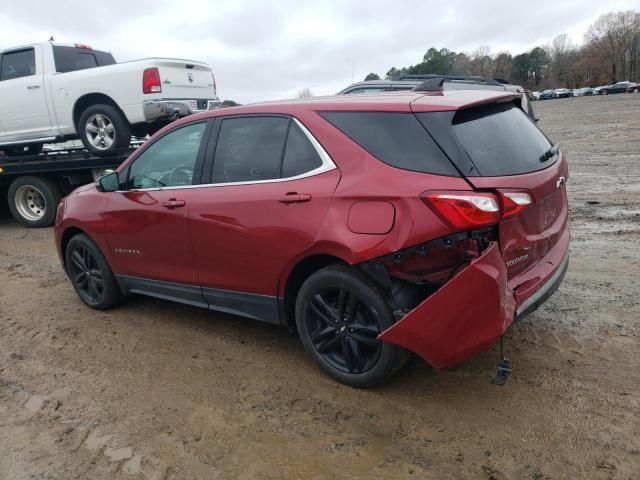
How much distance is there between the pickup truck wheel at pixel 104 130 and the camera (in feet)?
26.6

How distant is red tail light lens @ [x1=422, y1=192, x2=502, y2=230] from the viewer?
284 centimetres

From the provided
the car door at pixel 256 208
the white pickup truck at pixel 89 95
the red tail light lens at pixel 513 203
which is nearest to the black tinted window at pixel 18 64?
the white pickup truck at pixel 89 95

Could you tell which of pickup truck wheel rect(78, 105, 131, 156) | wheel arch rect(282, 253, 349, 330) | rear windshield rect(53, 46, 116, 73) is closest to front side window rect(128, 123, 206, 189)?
wheel arch rect(282, 253, 349, 330)

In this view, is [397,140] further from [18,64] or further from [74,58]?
[18,64]

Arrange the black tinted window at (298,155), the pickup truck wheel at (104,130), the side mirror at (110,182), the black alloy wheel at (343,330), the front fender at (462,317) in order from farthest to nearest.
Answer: the pickup truck wheel at (104,130) → the side mirror at (110,182) → the black tinted window at (298,155) → the black alloy wheel at (343,330) → the front fender at (462,317)

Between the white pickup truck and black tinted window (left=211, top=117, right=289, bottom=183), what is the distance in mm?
4394

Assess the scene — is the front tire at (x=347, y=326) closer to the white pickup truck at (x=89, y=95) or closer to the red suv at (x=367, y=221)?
the red suv at (x=367, y=221)

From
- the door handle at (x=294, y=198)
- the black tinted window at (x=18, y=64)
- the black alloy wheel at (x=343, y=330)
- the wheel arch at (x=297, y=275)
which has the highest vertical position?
the black tinted window at (x=18, y=64)

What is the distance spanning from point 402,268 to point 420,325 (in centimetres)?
34

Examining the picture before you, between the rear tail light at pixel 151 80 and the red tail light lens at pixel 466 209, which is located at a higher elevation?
the rear tail light at pixel 151 80

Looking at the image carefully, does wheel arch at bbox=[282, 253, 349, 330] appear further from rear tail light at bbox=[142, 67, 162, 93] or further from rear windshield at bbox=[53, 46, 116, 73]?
rear windshield at bbox=[53, 46, 116, 73]

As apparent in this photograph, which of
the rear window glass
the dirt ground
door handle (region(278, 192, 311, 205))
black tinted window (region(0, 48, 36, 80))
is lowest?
the dirt ground

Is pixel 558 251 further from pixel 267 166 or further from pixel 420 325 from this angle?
pixel 267 166

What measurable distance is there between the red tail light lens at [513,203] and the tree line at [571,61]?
86160 millimetres
